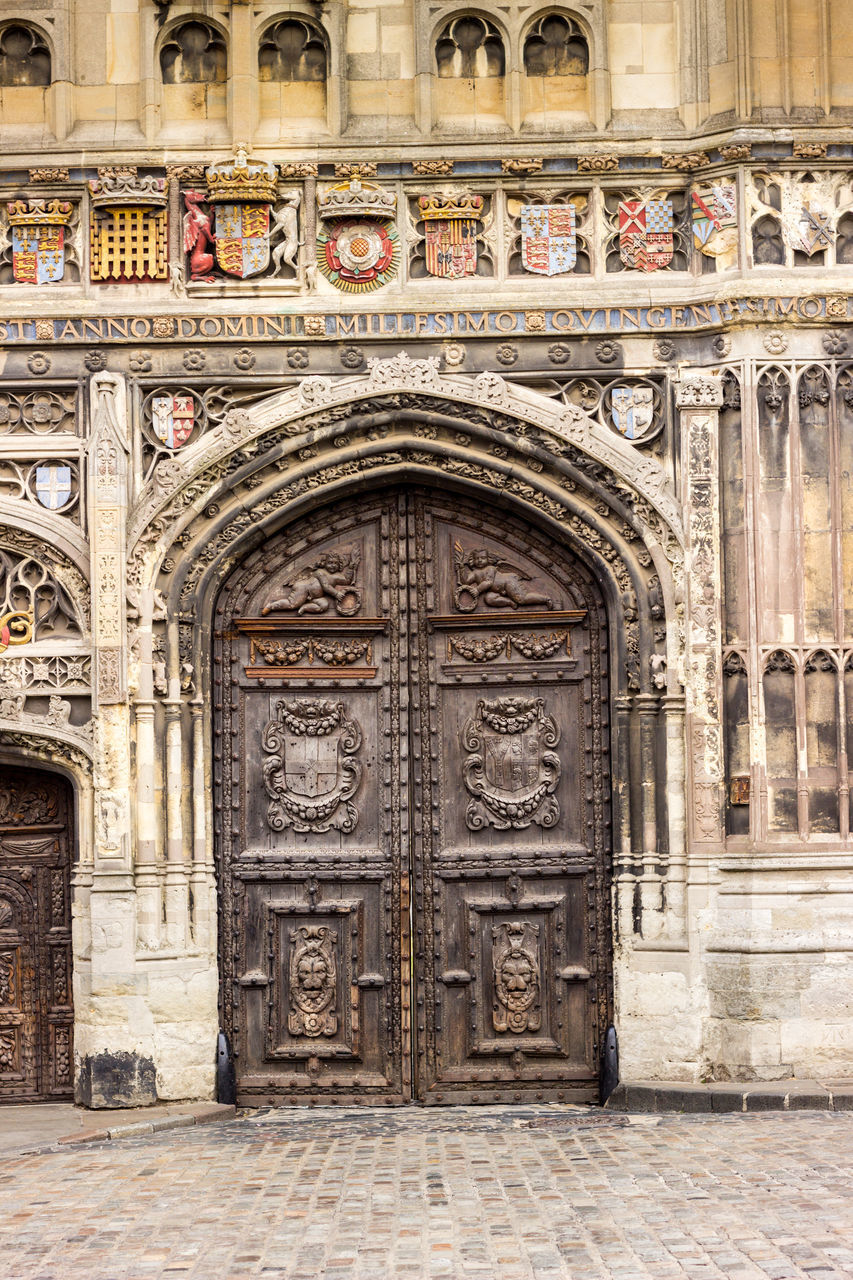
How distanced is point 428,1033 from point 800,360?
17.3ft

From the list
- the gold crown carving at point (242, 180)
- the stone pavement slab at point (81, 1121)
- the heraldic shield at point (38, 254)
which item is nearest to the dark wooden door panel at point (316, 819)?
the stone pavement slab at point (81, 1121)

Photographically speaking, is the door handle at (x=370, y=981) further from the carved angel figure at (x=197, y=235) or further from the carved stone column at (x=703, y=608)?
the carved angel figure at (x=197, y=235)

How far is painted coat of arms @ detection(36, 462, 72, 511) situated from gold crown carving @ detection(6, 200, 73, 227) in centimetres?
169

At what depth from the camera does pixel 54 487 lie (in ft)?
36.8

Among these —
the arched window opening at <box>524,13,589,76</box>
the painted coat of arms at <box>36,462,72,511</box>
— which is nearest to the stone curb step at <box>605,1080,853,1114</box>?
the painted coat of arms at <box>36,462,72,511</box>

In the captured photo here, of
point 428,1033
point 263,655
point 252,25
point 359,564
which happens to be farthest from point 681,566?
point 252,25

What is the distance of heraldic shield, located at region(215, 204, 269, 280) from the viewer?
11.3 metres

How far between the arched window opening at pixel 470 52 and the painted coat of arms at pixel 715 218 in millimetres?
1688

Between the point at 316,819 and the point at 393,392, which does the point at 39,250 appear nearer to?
the point at 393,392

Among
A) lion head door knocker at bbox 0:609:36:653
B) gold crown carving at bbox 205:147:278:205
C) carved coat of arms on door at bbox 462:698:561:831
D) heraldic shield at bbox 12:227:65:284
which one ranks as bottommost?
carved coat of arms on door at bbox 462:698:561:831

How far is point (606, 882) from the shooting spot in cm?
1141

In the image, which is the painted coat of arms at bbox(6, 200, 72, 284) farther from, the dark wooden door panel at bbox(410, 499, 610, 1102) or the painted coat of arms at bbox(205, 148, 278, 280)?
the dark wooden door panel at bbox(410, 499, 610, 1102)

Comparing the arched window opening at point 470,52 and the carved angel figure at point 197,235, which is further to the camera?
the arched window opening at point 470,52

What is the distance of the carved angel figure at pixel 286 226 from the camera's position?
444 inches
